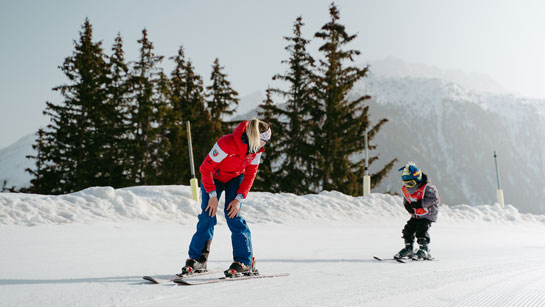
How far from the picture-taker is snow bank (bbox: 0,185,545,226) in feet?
27.2

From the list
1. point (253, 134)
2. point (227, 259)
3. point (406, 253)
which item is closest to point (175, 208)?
point (227, 259)

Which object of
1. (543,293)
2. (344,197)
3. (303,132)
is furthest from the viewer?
(303,132)

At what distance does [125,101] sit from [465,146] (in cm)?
19466

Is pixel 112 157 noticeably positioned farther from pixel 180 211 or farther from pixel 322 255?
pixel 322 255

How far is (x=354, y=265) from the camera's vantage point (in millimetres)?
5137

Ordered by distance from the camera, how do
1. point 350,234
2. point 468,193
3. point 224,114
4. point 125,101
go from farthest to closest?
point 468,193
point 224,114
point 125,101
point 350,234

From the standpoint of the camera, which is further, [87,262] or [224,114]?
[224,114]

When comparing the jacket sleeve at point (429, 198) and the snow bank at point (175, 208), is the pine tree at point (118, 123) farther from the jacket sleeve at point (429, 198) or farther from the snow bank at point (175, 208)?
the jacket sleeve at point (429, 198)

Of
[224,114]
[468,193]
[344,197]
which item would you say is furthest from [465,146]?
[344,197]

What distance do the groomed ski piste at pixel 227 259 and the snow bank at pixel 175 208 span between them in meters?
0.04

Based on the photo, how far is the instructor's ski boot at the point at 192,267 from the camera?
3924 millimetres

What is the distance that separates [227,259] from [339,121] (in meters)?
21.3

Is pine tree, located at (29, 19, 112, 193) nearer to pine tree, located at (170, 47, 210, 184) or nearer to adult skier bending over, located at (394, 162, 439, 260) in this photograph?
pine tree, located at (170, 47, 210, 184)

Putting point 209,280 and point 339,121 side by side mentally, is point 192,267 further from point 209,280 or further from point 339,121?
point 339,121
